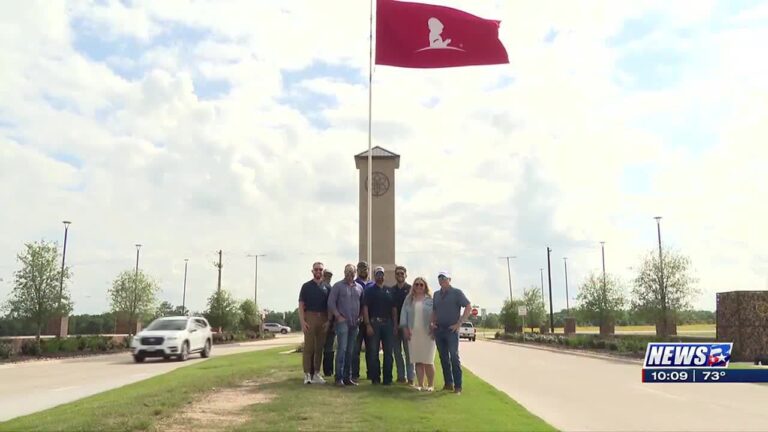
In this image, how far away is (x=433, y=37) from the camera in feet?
48.4

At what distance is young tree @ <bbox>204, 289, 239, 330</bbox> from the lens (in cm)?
5062

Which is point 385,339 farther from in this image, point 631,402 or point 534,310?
point 534,310

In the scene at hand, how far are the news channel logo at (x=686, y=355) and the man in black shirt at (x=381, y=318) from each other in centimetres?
578

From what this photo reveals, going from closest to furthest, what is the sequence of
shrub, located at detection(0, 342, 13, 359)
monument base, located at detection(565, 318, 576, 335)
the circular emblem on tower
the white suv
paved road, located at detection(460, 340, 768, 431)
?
paved road, located at detection(460, 340, 768, 431) < the white suv < shrub, located at detection(0, 342, 13, 359) < the circular emblem on tower < monument base, located at detection(565, 318, 576, 335)

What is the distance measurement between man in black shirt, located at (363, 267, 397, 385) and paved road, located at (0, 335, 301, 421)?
5.44 meters

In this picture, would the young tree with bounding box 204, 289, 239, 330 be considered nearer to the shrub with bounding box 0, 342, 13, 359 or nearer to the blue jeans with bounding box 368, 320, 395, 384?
the shrub with bounding box 0, 342, 13, 359

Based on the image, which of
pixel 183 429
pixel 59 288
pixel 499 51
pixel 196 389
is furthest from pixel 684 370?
pixel 59 288

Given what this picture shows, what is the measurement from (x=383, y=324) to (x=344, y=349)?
2.65ft

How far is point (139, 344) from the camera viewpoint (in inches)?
910

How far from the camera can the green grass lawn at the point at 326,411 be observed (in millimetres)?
7383

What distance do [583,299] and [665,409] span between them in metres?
39.8

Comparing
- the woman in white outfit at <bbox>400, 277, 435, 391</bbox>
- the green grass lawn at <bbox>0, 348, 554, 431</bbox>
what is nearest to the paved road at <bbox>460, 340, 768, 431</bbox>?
the woman in white outfit at <bbox>400, 277, 435, 391</bbox>

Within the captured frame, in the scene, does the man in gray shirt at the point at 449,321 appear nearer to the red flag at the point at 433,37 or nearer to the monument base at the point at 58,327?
the red flag at the point at 433,37

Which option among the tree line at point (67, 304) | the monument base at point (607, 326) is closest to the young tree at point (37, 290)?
the tree line at point (67, 304)
